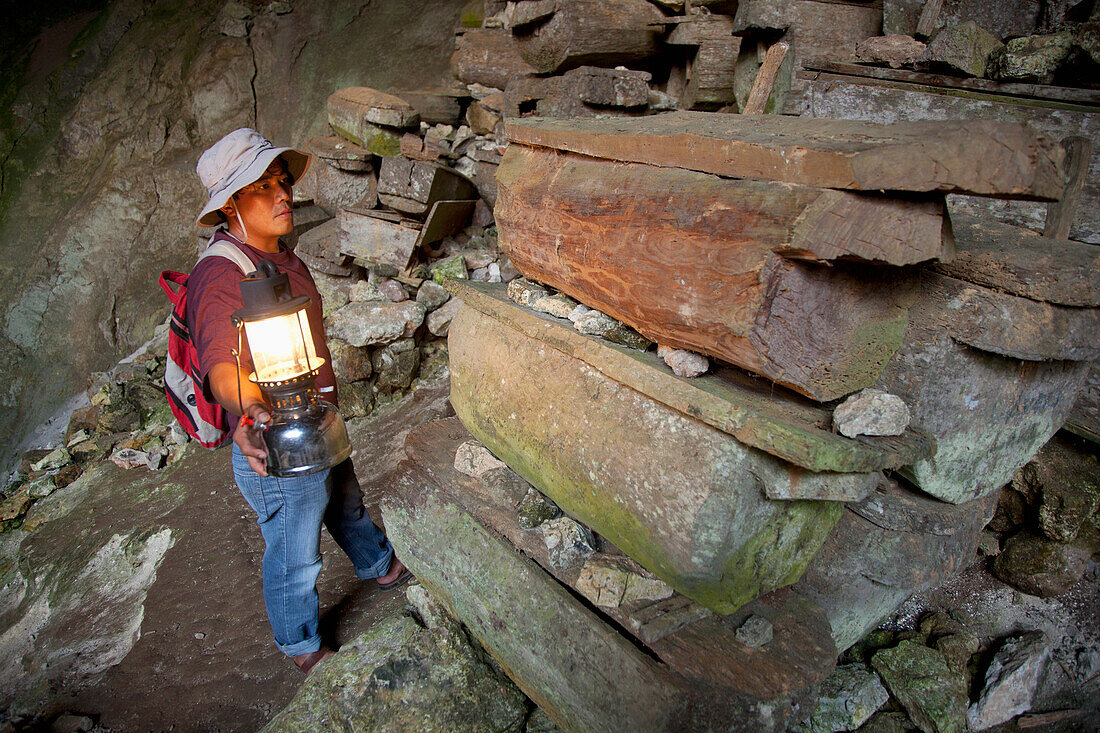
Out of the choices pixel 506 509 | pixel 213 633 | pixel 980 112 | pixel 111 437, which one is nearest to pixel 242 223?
pixel 506 509

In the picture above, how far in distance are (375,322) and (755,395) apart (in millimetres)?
3340

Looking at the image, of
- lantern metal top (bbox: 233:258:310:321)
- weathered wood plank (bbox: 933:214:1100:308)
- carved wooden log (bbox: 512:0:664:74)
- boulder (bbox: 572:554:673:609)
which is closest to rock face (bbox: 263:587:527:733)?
boulder (bbox: 572:554:673:609)

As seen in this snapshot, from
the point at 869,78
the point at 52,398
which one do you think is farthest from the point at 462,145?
the point at 52,398

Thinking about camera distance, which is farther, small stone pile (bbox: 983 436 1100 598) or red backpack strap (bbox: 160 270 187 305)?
small stone pile (bbox: 983 436 1100 598)

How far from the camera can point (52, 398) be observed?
5.67 m

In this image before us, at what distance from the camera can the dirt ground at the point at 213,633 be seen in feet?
8.29

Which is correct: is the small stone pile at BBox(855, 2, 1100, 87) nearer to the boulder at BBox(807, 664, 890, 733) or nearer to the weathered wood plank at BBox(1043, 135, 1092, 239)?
the weathered wood plank at BBox(1043, 135, 1092, 239)

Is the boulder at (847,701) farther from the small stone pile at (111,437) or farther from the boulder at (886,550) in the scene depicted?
the small stone pile at (111,437)

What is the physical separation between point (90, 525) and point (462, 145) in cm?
378

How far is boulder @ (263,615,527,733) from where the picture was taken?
2.15 m

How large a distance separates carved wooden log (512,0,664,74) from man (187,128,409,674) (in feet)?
8.12

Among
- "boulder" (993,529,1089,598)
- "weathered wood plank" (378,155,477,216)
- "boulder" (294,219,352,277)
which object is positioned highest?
"weathered wood plank" (378,155,477,216)

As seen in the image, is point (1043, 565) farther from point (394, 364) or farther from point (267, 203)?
point (394, 364)

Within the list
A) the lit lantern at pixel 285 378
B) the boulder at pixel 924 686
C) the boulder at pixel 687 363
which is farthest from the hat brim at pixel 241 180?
the boulder at pixel 924 686
